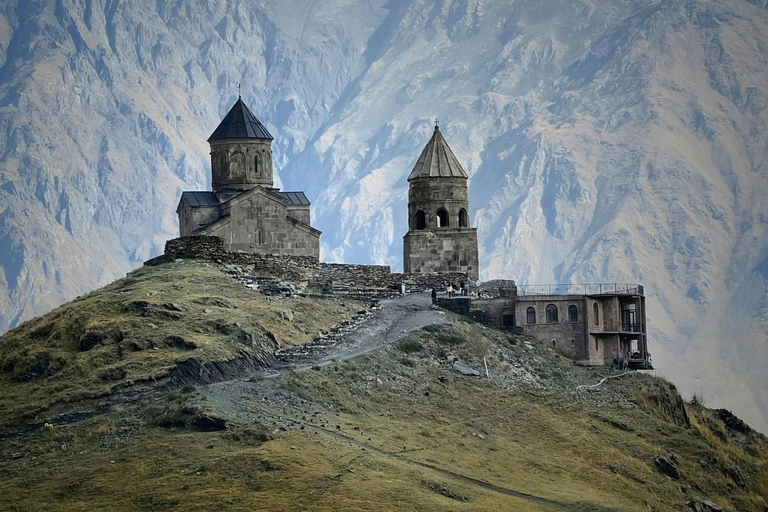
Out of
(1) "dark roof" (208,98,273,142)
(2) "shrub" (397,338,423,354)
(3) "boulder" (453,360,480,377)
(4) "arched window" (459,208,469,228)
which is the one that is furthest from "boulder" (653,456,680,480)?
(1) "dark roof" (208,98,273,142)

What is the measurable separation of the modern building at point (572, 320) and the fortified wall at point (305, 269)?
12.5ft

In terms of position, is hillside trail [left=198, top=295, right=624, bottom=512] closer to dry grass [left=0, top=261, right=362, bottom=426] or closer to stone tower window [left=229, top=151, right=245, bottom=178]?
dry grass [left=0, top=261, right=362, bottom=426]

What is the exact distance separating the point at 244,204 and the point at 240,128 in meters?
5.08

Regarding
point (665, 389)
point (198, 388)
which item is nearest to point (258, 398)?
point (198, 388)

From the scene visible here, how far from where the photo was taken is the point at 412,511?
45812 mm

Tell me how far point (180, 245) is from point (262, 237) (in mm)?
9309

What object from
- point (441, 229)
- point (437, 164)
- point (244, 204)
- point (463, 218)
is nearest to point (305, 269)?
point (244, 204)

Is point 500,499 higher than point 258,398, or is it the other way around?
point 258,398

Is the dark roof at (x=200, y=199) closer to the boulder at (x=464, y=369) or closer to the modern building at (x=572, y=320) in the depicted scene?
the modern building at (x=572, y=320)

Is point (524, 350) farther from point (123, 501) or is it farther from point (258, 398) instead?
point (123, 501)

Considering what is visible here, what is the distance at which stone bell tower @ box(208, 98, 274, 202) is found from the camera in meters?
82.2

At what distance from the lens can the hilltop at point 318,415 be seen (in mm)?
46875

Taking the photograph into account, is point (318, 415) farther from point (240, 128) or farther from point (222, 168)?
point (240, 128)

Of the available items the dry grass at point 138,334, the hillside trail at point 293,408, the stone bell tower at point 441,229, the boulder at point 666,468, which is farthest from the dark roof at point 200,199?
the boulder at point 666,468
